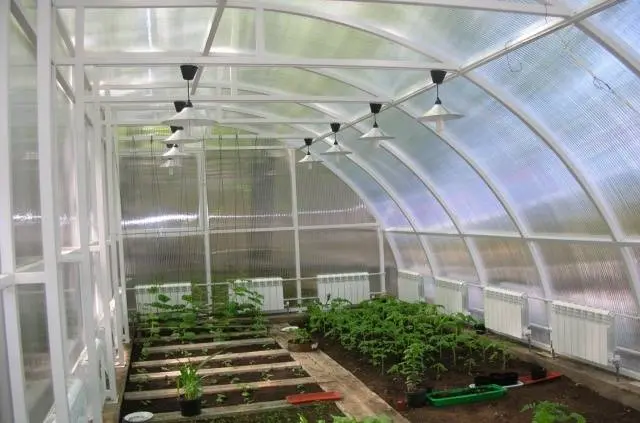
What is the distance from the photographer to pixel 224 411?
22.2ft

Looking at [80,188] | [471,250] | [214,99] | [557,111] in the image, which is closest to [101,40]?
[214,99]

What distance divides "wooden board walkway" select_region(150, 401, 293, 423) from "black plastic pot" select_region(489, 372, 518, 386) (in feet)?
8.41

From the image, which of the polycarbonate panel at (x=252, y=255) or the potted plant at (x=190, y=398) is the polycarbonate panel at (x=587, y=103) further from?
the polycarbonate panel at (x=252, y=255)

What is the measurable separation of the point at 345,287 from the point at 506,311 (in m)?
4.85

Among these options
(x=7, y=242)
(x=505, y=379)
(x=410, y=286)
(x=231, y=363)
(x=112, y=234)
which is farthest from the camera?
(x=410, y=286)

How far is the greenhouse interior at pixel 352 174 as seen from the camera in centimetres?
482

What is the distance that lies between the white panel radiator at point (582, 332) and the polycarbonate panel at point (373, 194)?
16.2 ft

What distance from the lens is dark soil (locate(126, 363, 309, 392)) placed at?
26.3 feet

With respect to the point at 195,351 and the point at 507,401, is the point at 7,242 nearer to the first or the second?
the point at 507,401

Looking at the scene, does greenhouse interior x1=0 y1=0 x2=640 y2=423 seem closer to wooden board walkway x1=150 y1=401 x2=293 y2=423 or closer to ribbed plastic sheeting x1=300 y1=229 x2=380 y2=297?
wooden board walkway x1=150 y1=401 x2=293 y2=423

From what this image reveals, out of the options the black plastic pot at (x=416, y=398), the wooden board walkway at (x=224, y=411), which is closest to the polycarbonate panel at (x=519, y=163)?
the black plastic pot at (x=416, y=398)

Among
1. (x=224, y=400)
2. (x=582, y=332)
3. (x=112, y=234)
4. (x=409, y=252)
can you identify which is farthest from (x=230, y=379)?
(x=409, y=252)

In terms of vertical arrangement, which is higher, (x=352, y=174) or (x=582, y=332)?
(x=352, y=174)

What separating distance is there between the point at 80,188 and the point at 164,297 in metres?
5.98
